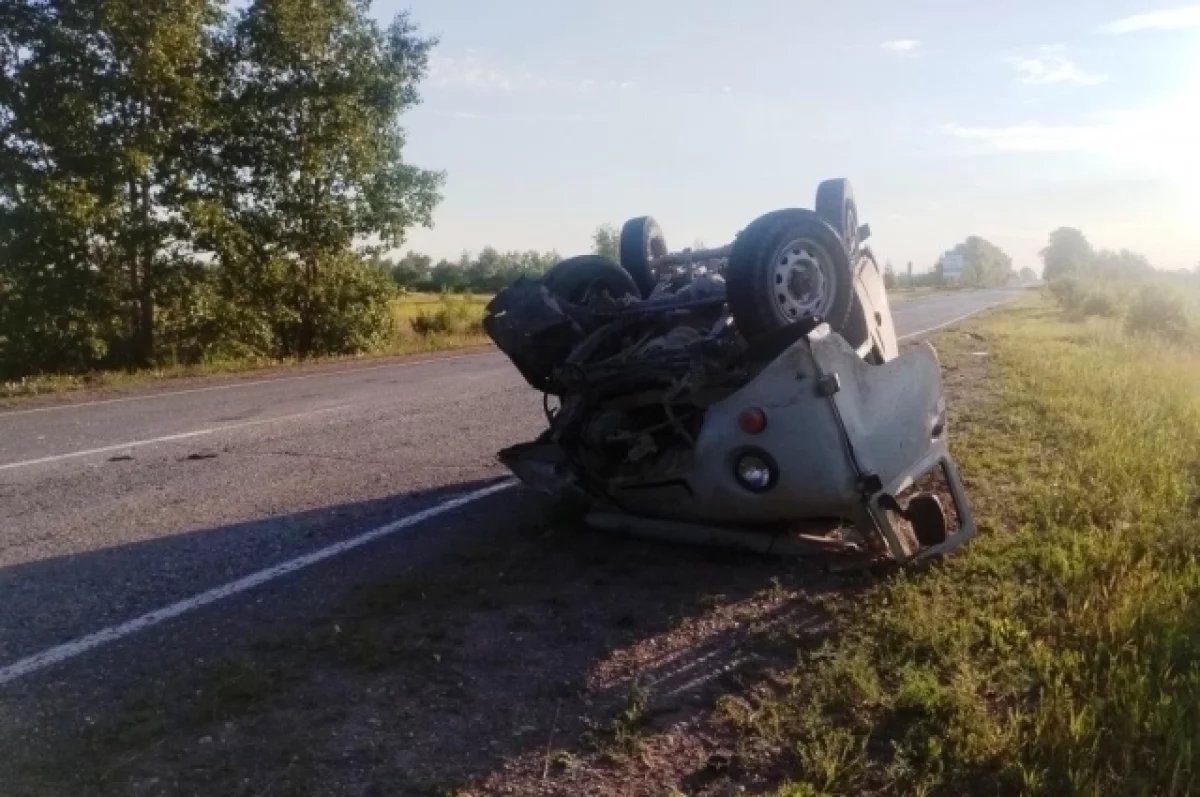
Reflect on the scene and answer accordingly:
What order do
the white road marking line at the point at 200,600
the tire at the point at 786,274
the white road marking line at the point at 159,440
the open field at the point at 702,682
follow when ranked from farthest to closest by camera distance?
the white road marking line at the point at 159,440
the tire at the point at 786,274
the white road marking line at the point at 200,600
the open field at the point at 702,682

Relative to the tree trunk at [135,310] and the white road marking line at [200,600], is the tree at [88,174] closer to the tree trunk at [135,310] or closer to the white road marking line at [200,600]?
the tree trunk at [135,310]

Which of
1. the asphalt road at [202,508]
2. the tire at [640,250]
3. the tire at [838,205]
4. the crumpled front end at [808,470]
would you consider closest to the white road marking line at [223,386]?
the asphalt road at [202,508]

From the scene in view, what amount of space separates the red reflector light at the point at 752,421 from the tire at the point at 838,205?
1846 millimetres

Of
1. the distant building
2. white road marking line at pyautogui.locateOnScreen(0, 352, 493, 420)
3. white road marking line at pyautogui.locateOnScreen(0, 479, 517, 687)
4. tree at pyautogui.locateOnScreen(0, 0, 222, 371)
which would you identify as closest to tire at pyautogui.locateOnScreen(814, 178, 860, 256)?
white road marking line at pyautogui.locateOnScreen(0, 479, 517, 687)

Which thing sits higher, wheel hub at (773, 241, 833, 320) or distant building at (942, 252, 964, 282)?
distant building at (942, 252, 964, 282)

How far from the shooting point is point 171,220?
1770cm

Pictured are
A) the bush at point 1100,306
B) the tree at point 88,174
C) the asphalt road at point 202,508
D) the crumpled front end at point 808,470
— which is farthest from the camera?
the bush at point 1100,306

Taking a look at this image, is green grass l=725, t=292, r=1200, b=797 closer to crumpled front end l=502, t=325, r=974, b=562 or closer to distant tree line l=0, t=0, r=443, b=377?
crumpled front end l=502, t=325, r=974, b=562

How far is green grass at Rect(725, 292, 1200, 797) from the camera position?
299cm

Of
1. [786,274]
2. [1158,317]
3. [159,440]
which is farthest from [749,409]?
[1158,317]

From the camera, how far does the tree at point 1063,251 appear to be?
107 m

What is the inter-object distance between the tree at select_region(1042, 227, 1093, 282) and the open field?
107422mm

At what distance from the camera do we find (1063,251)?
116688mm

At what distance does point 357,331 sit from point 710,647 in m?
18.7
